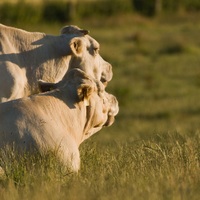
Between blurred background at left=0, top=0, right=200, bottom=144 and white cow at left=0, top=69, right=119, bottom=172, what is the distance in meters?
7.26

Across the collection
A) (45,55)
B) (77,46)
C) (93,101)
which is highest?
(93,101)

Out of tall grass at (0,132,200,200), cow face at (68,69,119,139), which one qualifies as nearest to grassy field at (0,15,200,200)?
tall grass at (0,132,200,200)

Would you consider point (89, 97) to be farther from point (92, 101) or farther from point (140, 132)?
point (140, 132)

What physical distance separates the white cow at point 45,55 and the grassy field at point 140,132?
85 centimetres

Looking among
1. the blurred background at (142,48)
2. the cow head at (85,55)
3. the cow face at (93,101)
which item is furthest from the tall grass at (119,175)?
the blurred background at (142,48)

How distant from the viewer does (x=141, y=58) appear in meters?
30.1

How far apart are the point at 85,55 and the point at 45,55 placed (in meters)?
0.42

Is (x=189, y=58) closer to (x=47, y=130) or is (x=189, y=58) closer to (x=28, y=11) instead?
(x=28, y=11)

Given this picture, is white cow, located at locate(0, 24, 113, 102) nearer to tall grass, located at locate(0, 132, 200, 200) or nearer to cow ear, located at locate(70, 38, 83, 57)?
cow ear, located at locate(70, 38, 83, 57)

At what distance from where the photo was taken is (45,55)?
11.3 metres

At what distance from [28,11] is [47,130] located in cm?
2915

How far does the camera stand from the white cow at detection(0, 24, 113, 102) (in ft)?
35.4

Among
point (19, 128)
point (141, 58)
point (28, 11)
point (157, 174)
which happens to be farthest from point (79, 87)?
point (28, 11)

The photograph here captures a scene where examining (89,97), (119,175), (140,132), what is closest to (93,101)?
(89,97)
